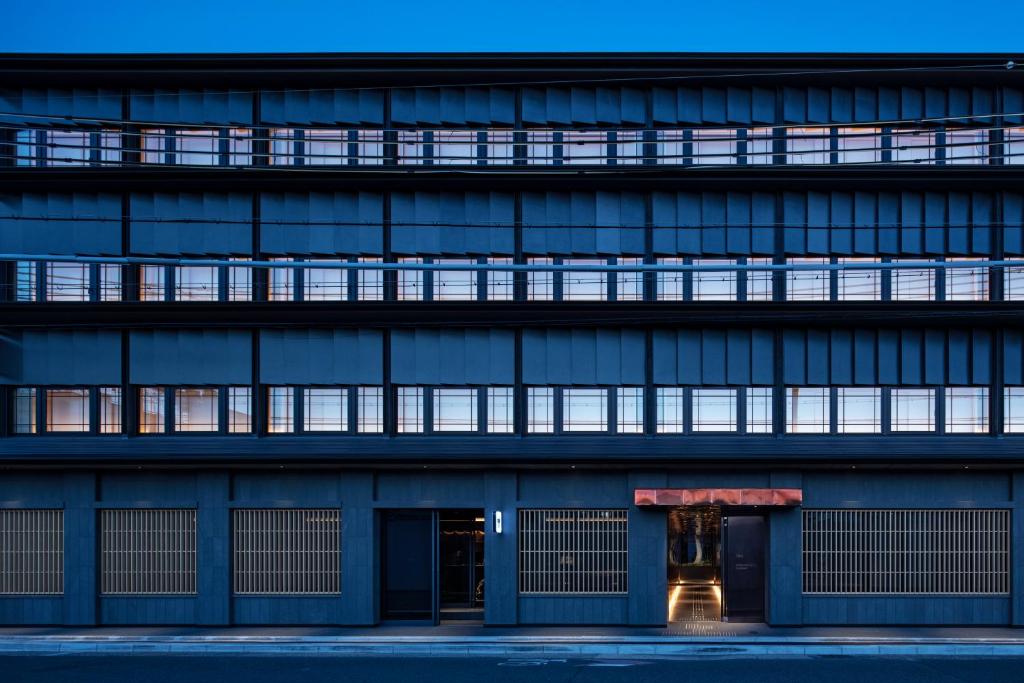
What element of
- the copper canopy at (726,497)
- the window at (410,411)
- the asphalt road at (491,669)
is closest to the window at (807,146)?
the copper canopy at (726,497)

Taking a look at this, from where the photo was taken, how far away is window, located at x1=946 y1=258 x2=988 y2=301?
1844cm

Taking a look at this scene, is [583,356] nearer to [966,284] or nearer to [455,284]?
[455,284]

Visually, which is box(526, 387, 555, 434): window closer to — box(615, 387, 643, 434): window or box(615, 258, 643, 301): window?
box(615, 387, 643, 434): window

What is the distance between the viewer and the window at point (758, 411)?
1867 cm

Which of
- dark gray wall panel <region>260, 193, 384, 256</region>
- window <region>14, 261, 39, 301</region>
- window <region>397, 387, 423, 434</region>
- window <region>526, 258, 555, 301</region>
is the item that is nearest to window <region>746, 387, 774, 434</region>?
window <region>526, 258, 555, 301</region>

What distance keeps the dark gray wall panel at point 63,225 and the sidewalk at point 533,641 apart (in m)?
9.36

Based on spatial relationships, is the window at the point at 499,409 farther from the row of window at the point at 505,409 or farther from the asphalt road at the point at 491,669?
the asphalt road at the point at 491,669

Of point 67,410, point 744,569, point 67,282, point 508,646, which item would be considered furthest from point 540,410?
point 67,282

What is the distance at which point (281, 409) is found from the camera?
18.9m

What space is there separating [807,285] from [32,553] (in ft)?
67.7

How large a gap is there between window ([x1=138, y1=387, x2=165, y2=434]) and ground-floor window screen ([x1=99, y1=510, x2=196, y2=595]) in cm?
207

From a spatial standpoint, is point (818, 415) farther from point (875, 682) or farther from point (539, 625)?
point (539, 625)

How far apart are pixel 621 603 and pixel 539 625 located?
6.89 ft

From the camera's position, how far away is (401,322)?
18.5 metres
